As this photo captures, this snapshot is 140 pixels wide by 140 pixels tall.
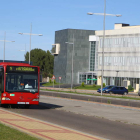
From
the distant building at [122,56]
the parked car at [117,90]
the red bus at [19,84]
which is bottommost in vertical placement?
the parked car at [117,90]

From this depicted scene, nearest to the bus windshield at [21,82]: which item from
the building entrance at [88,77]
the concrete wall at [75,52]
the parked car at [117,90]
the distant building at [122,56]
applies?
the parked car at [117,90]

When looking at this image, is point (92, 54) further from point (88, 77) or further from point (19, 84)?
point (19, 84)

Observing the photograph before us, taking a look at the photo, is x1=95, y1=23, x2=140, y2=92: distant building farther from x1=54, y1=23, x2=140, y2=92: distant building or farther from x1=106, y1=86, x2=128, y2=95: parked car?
x1=106, y1=86, x2=128, y2=95: parked car

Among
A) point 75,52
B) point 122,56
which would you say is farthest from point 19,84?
point 75,52

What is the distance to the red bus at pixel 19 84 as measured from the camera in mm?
24375

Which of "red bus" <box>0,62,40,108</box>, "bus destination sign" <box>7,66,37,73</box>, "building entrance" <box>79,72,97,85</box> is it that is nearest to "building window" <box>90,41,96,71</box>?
"building entrance" <box>79,72,97,85</box>

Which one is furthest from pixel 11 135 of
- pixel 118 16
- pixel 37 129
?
pixel 118 16

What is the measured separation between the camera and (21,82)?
80.7 feet

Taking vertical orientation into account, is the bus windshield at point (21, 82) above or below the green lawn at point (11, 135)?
above

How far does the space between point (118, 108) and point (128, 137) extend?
1403cm

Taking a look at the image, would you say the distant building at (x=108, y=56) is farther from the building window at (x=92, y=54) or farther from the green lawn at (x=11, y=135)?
the green lawn at (x=11, y=135)

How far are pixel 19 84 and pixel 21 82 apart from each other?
0.56 ft

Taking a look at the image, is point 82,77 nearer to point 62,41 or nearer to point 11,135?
point 62,41

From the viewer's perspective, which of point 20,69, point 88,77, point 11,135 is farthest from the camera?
point 88,77
